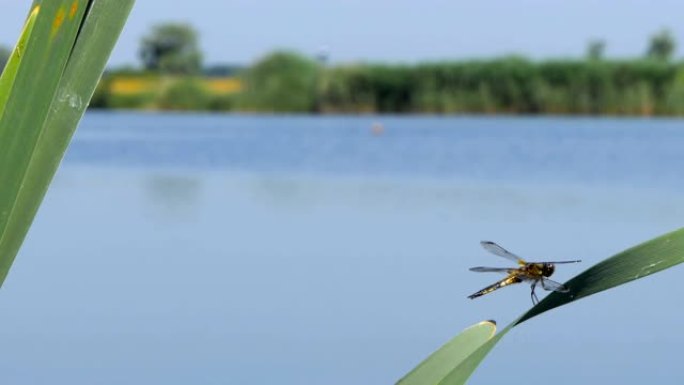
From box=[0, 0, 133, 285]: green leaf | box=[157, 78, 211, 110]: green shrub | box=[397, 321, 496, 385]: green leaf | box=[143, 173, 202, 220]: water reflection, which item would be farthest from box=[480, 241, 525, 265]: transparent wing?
box=[157, 78, 211, 110]: green shrub

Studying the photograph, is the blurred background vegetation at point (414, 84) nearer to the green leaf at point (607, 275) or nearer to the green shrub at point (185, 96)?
the green shrub at point (185, 96)

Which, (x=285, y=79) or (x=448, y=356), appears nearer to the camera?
(x=448, y=356)

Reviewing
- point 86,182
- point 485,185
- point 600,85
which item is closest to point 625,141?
point 600,85

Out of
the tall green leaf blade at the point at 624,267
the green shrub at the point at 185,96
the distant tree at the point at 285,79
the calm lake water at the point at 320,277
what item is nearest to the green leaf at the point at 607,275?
the tall green leaf blade at the point at 624,267

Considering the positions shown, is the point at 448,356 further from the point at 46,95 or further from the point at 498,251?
the point at 498,251

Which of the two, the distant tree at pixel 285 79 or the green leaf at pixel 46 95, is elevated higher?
the green leaf at pixel 46 95

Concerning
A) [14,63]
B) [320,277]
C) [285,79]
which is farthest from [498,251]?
[285,79]
